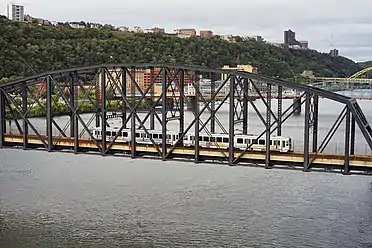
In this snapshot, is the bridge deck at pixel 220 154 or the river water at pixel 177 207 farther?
the river water at pixel 177 207

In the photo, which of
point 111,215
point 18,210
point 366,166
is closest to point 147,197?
point 111,215

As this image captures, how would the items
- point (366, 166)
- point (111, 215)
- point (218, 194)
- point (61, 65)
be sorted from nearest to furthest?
point (366, 166), point (111, 215), point (218, 194), point (61, 65)

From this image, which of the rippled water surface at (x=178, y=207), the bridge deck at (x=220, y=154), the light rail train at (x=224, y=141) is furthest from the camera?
the light rail train at (x=224, y=141)

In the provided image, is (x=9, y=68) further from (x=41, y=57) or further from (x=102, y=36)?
(x=102, y=36)

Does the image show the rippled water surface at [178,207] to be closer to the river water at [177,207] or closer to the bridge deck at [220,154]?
the river water at [177,207]

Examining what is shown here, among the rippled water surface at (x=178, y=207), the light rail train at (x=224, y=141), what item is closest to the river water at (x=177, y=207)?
the rippled water surface at (x=178, y=207)

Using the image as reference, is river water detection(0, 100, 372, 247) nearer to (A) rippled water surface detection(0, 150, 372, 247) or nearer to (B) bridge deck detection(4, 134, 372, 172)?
(A) rippled water surface detection(0, 150, 372, 247)
